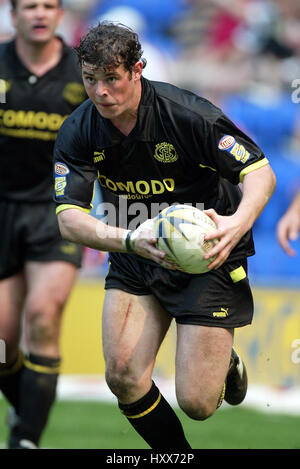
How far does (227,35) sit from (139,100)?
30.2 feet

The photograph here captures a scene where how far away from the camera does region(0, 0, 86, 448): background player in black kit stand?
599 cm

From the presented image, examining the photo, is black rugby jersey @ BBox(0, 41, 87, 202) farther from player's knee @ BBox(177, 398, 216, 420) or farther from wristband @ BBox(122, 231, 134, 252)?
player's knee @ BBox(177, 398, 216, 420)

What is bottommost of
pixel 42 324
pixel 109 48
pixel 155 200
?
pixel 42 324

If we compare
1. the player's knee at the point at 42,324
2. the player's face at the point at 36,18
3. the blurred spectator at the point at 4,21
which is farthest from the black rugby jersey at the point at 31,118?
the blurred spectator at the point at 4,21

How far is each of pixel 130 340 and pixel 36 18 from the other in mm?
2645

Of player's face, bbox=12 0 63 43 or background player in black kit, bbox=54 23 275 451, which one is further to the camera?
player's face, bbox=12 0 63 43

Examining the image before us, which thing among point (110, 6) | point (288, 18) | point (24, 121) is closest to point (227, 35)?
point (288, 18)

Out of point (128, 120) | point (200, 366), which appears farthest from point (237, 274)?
point (128, 120)

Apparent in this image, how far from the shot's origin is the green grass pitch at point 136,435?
6.31 m

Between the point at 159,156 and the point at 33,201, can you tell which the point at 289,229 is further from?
the point at 33,201

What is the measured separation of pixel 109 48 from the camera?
→ 428cm

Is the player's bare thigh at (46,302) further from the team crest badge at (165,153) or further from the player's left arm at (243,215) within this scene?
the player's left arm at (243,215)

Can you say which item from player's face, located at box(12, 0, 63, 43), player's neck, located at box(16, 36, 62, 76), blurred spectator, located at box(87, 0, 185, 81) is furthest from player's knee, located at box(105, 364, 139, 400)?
blurred spectator, located at box(87, 0, 185, 81)

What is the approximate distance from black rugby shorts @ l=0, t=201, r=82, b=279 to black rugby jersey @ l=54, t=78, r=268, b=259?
4.67 feet
